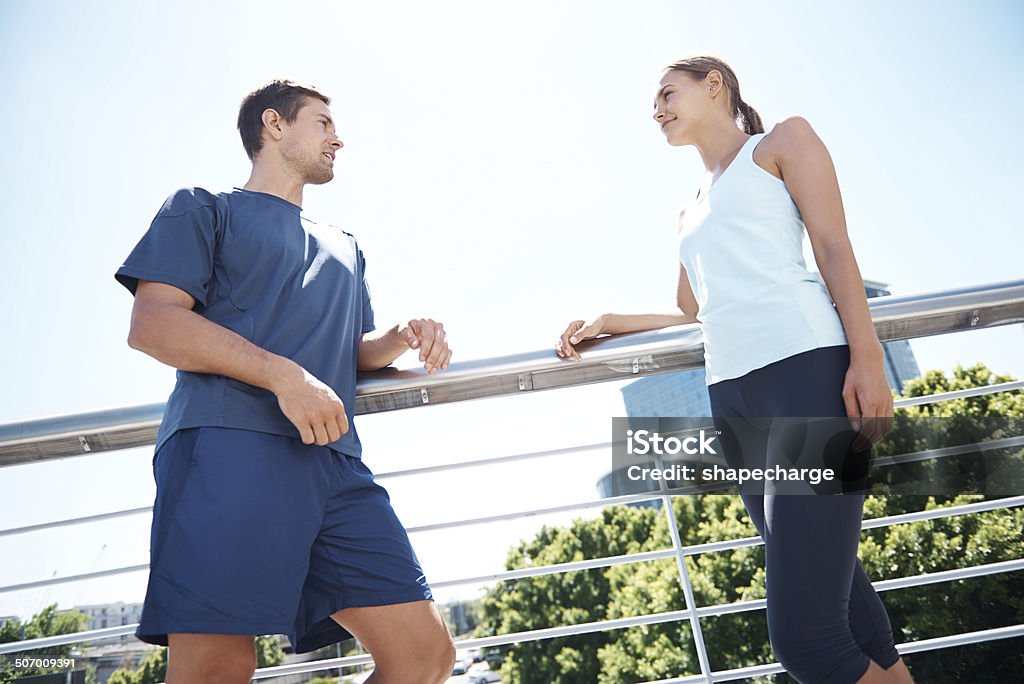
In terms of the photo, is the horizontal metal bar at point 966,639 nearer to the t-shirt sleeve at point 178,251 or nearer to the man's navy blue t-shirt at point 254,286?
the man's navy blue t-shirt at point 254,286

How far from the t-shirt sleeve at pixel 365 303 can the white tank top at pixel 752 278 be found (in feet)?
2.55

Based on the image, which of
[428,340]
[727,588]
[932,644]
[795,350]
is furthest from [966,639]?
[727,588]

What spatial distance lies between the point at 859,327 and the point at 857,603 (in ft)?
1.64

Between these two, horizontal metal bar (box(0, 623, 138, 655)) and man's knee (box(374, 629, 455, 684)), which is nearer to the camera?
man's knee (box(374, 629, 455, 684))

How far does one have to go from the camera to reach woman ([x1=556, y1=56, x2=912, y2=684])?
1171 millimetres

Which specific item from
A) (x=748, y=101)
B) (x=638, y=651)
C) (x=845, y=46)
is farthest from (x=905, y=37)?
(x=748, y=101)

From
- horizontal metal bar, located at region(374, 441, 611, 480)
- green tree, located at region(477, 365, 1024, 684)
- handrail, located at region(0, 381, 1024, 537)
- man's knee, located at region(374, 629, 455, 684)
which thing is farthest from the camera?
green tree, located at region(477, 365, 1024, 684)

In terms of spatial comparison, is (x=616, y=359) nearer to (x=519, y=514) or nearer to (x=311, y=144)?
(x=519, y=514)

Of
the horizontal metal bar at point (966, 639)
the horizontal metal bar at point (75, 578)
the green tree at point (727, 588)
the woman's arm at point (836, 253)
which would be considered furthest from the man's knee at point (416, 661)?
the green tree at point (727, 588)

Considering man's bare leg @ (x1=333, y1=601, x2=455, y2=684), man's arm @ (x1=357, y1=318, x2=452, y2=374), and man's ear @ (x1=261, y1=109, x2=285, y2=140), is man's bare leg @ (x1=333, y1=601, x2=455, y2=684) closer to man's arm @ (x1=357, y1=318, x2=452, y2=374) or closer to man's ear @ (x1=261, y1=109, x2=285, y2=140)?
man's arm @ (x1=357, y1=318, x2=452, y2=374)

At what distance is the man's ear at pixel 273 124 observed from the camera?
170cm

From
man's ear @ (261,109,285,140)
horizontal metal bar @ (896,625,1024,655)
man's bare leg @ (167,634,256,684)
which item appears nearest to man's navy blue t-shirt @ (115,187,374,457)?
man's ear @ (261,109,285,140)

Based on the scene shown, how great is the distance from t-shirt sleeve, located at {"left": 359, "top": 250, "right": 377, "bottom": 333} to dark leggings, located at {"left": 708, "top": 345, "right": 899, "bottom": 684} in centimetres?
94

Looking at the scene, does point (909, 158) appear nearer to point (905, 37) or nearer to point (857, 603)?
point (905, 37)
